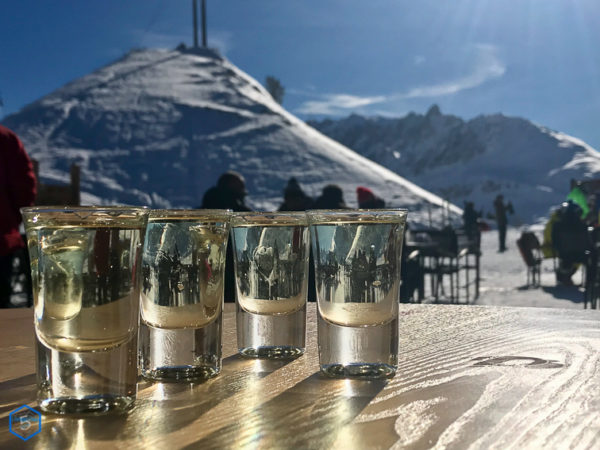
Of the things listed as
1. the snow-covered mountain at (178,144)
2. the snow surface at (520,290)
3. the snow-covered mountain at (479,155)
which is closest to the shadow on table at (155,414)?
the snow surface at (520,290)

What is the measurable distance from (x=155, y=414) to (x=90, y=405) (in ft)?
0.15

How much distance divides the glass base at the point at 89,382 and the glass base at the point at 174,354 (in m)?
0.09

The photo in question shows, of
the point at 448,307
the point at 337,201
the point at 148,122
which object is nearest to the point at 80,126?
the point at 148,122

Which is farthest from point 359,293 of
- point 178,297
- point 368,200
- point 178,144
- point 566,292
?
point 178,144

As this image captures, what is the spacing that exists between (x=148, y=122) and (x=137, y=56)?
11.5 meters

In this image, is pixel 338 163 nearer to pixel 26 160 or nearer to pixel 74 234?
pixel 26 160

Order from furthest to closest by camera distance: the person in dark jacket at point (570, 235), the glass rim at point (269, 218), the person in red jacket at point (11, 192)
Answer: the person in dark jacket at point (570, 235)
the person in red jacket at point (11, 192)
the glass rim at point (269, 218)

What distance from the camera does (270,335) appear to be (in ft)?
2.22

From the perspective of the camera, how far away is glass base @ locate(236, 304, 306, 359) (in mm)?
675

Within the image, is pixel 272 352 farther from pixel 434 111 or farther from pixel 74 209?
pixel 434 111

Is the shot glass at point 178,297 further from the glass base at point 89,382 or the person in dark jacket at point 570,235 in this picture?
the person in dark jacket at point 570,235

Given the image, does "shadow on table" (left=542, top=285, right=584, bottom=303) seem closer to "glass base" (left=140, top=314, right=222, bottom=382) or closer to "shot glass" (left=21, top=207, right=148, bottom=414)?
"glass base" (left=140, top=314, right=222, bottom=382)

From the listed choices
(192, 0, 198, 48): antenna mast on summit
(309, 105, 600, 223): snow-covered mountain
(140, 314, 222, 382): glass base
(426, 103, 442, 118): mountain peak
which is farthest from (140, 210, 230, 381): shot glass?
(426, 103, 442, 118): mountain peak

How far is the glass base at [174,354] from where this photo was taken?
574 millimetres
